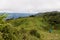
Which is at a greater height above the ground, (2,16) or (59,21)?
(2,16)

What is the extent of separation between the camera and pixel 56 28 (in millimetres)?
50906

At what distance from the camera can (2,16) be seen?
17703 mm

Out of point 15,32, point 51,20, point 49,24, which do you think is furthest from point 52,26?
point 15,32

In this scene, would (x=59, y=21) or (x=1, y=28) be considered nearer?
(x=1, y=28)

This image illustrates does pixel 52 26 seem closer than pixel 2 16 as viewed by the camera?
No

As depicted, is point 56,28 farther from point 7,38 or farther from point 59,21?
point 7,38

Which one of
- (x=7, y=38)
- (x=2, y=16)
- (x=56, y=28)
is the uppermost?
A: (x=2, y=16)

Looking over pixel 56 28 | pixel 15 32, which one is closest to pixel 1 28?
pixel 15 32

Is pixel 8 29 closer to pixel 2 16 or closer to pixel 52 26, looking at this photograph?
pixel 2 16

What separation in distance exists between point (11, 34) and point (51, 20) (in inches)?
1513

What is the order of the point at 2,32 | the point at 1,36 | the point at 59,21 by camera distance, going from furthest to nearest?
the point at 59,21 < the point at 2,32 < the point at 1,36

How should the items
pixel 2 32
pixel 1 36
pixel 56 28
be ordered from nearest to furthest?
pixel 1 36 < pixel 2 32 < pixel 56 28

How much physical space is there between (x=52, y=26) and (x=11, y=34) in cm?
3428

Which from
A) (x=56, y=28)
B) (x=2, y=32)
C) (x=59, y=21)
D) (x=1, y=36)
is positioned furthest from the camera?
(x=59, y=21)
